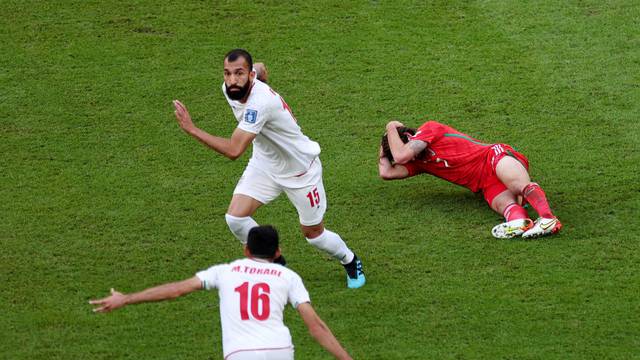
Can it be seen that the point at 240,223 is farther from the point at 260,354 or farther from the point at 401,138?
the point at 260,354

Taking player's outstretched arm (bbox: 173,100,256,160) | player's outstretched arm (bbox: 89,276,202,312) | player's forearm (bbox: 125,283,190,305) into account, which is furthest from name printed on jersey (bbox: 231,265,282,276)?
player's outstretched arm (bbox: 173,100,256,160)

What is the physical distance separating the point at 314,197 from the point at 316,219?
181 millimetres

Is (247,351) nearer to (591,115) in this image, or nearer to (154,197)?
(154,197)

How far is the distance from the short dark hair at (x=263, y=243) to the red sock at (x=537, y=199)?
386 centimetres

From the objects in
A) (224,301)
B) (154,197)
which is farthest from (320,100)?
(224,301)

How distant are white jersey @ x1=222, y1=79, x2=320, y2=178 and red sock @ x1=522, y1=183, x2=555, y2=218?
2173mm

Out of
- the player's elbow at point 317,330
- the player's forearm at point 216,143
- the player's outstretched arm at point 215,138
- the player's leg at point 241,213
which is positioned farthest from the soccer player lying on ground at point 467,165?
the player's elbow at point 317,330

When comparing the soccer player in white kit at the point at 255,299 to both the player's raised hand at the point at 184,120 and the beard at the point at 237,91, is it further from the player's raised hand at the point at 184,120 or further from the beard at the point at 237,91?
the beard at the point at 237,91

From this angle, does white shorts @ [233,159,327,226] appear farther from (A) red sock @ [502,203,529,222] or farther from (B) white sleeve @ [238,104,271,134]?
(A) red sock @ [502,203,529,222]

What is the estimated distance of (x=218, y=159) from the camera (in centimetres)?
1129

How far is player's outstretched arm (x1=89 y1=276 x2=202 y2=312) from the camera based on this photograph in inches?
243

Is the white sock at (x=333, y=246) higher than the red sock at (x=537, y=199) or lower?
lower

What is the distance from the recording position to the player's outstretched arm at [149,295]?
243 inches

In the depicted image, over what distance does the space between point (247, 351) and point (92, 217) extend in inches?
170
